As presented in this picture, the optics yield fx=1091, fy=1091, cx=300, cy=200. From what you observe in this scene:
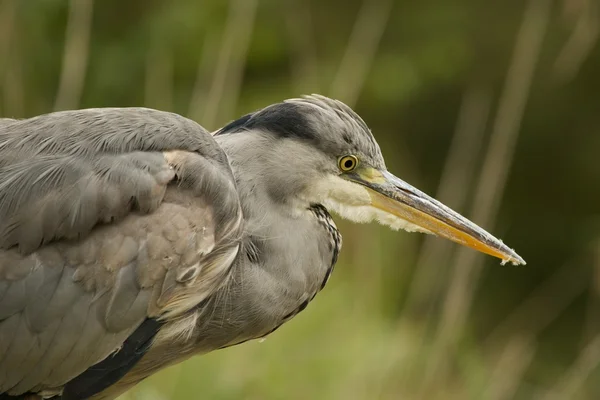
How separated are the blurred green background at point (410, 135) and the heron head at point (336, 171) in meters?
0.97

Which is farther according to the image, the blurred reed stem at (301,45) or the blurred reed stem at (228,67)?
the blurred reed stem at (301,45)

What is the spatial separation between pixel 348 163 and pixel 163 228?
667 mm

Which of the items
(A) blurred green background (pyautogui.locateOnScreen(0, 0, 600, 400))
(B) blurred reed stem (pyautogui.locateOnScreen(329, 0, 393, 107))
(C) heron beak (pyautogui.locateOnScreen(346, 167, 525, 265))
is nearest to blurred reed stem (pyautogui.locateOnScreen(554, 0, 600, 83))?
(A) blurred green background (pyautogui.locateOnScreen(0, 0, 600, 400))

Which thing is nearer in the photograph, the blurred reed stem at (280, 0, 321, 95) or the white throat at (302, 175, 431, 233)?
the white throat at (302, 175, 431, 233)

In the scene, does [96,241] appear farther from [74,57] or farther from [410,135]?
[410,135]

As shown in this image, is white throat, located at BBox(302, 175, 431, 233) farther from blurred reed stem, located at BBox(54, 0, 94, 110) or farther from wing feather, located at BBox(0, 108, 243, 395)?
blurred reed stem, located at BBox(54, 0, 94, 110)

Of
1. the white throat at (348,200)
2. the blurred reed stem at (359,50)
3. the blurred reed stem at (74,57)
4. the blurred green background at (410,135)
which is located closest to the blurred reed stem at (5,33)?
the blurred green background at (410,135)

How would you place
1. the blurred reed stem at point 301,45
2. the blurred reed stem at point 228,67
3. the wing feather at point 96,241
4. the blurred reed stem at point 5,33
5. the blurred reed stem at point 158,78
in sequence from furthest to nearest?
1. the blurred reed stem at point 301,45
2. the blurred reed stem at point 158,78
3. the blurred reed stem at point 5,33
4. the blurred reed stem at point 228,67
5. the wing feather at point 96,241

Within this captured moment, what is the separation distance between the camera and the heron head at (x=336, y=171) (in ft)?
10.9

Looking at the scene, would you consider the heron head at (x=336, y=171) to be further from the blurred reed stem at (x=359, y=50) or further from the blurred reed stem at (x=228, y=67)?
the blurred reed stem at (x=359, y=50)

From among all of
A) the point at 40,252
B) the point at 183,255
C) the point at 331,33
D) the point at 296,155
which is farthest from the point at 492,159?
the point at 331,33

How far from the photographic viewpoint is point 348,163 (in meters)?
3.38

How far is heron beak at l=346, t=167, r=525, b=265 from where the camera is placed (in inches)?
135

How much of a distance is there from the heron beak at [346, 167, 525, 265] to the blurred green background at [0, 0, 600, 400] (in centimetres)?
104
